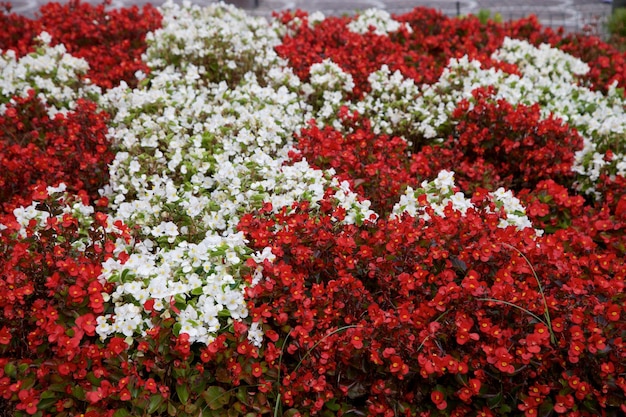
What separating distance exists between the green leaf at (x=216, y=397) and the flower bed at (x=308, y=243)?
0.4 inches

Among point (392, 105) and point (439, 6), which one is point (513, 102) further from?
point (439, 6)

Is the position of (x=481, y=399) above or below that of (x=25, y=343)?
below

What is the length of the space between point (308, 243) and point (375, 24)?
366 cm

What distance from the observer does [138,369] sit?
2.33 m

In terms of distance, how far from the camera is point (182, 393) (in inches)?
89.3

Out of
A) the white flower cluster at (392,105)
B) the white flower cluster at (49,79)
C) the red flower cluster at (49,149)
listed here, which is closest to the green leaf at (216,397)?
the red flower cluster at (49,149)

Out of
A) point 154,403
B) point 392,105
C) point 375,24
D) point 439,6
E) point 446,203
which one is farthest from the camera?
point 439,6

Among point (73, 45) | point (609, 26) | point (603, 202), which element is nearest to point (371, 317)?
point (603, 202)

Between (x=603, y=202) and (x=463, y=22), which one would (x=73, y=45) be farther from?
(x=603, y=202)

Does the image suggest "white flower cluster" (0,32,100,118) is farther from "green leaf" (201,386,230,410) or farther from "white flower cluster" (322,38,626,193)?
"green leaf" (201,386,230,410)

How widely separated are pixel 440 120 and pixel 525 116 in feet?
1.76

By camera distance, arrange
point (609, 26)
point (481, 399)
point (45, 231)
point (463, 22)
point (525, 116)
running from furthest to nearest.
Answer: point (609, 26)
point (463, 22)
point (525, 116)
point (45, 231)
point (481, 399)

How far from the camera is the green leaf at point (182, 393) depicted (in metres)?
2.25

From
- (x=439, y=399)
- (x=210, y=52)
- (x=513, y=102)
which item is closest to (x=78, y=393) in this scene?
(x=439, y=399)
